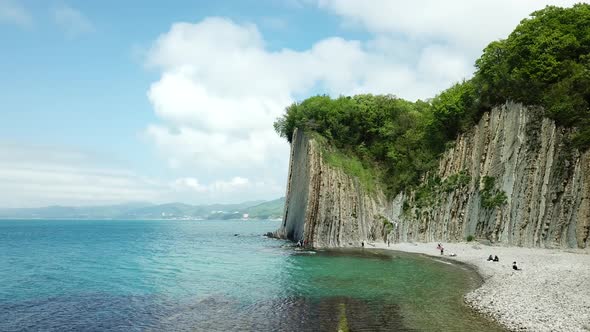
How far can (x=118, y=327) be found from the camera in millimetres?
23406

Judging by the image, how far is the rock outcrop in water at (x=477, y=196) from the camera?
149 feet

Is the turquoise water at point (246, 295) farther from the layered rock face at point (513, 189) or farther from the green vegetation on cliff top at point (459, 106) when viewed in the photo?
the green vegetation on cliff top at point (459, 106)

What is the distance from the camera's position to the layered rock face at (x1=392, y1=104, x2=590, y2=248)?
44.4m

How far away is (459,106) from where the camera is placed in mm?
64688

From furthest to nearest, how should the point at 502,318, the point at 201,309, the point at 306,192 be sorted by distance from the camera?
1. the point at 306,192
2. the point at 201,309
3. the point at 502,318

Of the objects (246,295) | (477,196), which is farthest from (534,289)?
(477,196)

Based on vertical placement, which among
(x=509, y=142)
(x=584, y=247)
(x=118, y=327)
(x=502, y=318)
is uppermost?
(x=509, y=142)

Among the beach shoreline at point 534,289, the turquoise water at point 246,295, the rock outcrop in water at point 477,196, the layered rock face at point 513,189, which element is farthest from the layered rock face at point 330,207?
the beach shoreline at point 534,289

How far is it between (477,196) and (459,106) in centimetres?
1618

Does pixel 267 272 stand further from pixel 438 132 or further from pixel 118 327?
pixel 438 132

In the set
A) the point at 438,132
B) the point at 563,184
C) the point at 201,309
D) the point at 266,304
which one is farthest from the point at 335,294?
the point at 438,132

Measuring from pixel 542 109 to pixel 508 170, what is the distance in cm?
842

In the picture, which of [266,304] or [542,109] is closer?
[266,304]

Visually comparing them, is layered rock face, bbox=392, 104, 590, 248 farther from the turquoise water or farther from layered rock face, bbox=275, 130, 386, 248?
the turquoise water
